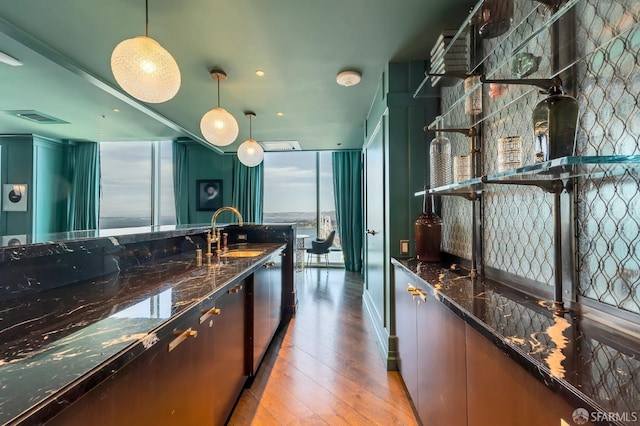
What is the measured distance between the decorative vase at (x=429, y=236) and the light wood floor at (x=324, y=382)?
3.22 ft

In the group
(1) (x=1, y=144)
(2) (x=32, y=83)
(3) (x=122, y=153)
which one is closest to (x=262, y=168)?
(3) (x=122, y=153)

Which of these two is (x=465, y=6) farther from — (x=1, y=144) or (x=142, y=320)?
(x=1, y=144)

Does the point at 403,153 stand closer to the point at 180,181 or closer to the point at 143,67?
the point at 143,67

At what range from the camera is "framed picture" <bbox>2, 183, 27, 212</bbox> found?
5504 mm

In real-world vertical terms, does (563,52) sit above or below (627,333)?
above

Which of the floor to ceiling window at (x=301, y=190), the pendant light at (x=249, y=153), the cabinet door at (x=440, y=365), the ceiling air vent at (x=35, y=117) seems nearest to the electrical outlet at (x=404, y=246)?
the cabinet door at (x=440, y=365)

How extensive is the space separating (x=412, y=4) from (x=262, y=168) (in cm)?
503

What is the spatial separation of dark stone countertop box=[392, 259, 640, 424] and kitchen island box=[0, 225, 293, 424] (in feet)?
3.31

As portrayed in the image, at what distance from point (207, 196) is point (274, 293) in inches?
164

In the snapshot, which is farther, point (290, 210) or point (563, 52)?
point (290, 210)

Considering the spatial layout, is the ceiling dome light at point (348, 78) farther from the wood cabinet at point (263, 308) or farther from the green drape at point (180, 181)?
the green drape at point (180, 181)

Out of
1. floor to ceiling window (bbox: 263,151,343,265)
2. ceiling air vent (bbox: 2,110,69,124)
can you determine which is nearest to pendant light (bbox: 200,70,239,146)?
ceiling air vent (bbox: 2,110,69,124)

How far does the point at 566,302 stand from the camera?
3.45 feet

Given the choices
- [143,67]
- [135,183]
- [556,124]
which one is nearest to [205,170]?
[135,183]
